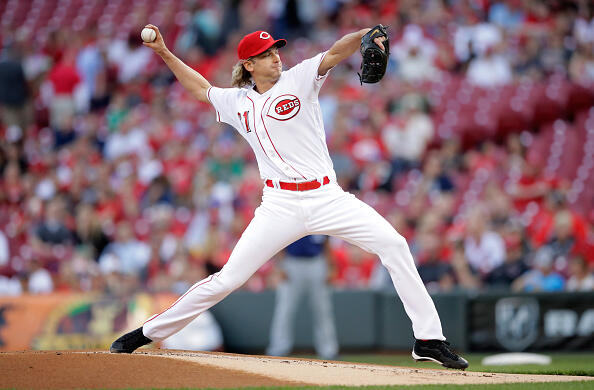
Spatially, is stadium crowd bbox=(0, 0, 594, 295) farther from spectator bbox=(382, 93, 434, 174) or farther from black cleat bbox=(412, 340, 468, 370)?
black cleat bbox=(412, 340, 468, 370)

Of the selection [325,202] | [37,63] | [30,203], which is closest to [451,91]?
[30,203]

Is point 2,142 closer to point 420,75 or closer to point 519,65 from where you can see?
point 420,75

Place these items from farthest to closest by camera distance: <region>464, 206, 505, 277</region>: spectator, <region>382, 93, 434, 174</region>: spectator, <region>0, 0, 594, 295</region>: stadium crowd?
<region>382, 93, 434, 174</region>: spectator < <region>0, 0, 594, 295</region>: stadium crowd < <region>464, 206, 505, 277</region>: spectator

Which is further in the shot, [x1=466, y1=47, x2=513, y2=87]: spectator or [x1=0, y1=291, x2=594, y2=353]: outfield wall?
[x1=466, y1=47, x2=513, y2=87]: spectator

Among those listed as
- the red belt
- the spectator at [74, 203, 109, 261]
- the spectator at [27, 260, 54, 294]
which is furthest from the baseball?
the spectator at [74, 203, 109, 261]

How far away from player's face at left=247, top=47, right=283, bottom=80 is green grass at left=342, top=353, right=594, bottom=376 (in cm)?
249

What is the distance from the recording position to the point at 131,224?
11.4 metres

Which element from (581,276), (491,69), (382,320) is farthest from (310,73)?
(491,69)

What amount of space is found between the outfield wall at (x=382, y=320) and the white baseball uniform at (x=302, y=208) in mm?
4031

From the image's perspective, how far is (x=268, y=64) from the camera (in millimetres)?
5355

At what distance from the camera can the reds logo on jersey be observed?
17.0 ft

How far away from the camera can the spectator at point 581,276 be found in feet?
29.8

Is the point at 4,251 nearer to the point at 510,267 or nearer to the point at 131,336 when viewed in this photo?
the point at 131,336

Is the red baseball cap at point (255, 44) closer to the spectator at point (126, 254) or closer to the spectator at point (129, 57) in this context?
the spectator at point (126, 254)
